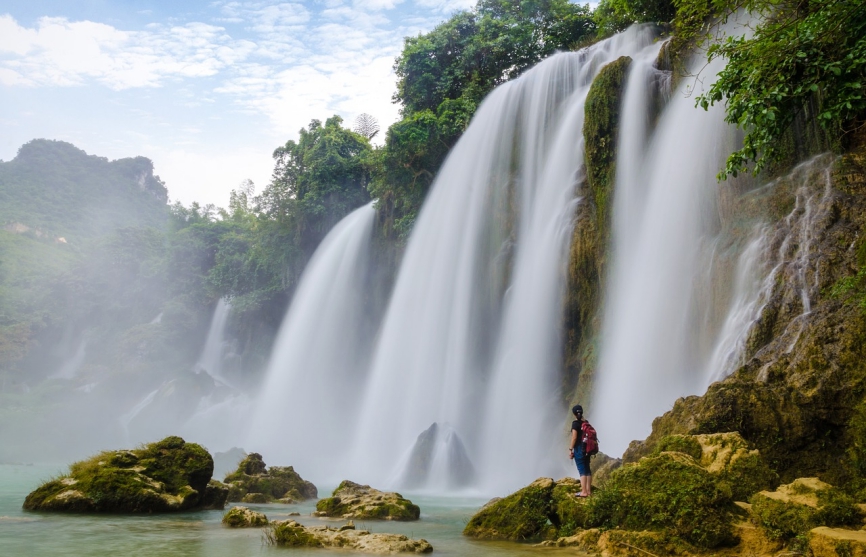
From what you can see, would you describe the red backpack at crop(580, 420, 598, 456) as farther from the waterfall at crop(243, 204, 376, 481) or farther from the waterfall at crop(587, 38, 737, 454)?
the waterfall at crop(243, 204, 376, 481)

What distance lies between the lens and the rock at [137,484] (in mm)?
10438

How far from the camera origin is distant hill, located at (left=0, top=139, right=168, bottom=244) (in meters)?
68.2

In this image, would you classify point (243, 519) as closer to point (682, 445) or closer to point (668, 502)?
point (668, 502)

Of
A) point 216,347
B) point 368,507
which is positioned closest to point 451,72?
point 216,347

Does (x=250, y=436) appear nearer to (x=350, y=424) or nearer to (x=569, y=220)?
(x=350, y=424)

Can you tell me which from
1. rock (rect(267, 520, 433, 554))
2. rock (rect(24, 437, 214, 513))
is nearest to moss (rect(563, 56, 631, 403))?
rock (rect(24, 437, 214, 513))

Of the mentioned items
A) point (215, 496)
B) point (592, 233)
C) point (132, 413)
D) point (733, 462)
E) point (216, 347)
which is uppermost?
point (216, 347)

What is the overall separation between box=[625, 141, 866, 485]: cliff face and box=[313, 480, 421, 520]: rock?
3.49 meters

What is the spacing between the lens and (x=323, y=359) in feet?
97.5

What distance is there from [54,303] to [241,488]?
127 feet

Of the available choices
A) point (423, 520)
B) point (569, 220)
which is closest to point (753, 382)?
point (423, 520)

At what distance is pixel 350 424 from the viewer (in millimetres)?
26141

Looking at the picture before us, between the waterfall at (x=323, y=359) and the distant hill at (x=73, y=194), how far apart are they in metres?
45.6

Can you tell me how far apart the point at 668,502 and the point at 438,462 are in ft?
37.2
